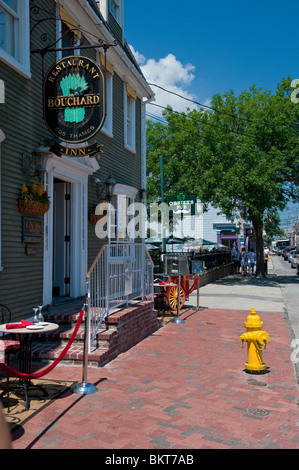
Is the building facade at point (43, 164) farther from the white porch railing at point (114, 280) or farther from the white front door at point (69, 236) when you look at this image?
the white porch railing at point (114, 280)

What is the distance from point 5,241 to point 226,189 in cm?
1521

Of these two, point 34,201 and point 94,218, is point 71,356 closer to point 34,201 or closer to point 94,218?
point 34,201

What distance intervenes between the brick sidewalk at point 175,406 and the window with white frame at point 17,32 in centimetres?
483

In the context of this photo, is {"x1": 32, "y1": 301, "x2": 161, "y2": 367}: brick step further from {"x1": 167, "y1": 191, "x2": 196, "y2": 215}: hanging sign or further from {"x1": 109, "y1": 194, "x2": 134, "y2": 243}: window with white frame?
{"x1": 167, "y1": 191, "x2": 196, "y2": 215}: hanging sign

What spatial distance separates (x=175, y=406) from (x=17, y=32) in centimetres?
611

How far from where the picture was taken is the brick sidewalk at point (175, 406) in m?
4.02

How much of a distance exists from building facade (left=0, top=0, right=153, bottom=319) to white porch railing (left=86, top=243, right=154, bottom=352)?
1194 millimetres

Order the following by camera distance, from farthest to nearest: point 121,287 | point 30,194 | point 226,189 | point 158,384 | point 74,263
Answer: point 226,189 < point 74,263 < point 121,287 < point 30,194 < point 158,384

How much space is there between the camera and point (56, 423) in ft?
14.2

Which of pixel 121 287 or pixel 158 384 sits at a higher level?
pixel 121 287

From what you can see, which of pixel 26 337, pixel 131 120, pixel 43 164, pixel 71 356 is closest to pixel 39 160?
pixel 43 164

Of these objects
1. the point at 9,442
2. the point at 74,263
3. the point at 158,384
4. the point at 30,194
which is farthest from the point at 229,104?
the point at 9,442

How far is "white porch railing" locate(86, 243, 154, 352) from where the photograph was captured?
6543mm

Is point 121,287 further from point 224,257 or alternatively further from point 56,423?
point 224,257
